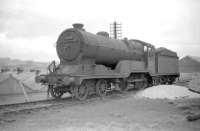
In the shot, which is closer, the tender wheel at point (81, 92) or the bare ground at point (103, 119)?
the bare ground at point (103, 119)

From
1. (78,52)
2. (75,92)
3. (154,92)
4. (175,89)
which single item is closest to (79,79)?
(75,92)

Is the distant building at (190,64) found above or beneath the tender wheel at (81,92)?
above

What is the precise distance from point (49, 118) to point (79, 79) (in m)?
3.34

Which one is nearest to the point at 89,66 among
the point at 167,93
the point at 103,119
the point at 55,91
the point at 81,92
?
the point at 81,92

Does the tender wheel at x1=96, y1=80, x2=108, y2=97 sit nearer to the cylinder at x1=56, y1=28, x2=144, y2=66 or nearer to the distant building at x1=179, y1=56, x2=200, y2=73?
the cylinder at x1=56, y1=28, x2=144, y2=66

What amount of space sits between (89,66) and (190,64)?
42.8 meters

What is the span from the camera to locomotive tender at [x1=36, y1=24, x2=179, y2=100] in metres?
10.8

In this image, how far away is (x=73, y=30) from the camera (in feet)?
37.4

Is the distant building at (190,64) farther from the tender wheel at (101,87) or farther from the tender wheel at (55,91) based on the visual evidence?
the tender wheel at (55,91)

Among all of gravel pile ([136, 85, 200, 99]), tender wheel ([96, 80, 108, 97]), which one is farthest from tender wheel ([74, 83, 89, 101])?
gravel pile ([136, 85, 200, 99])

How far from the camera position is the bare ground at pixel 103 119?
5895 mm

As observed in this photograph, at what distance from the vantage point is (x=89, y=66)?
11.3 meters

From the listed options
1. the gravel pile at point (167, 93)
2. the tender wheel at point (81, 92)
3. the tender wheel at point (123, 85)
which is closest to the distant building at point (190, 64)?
the tender wheel at point (123, 85)

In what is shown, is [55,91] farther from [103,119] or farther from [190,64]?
[190,64]
